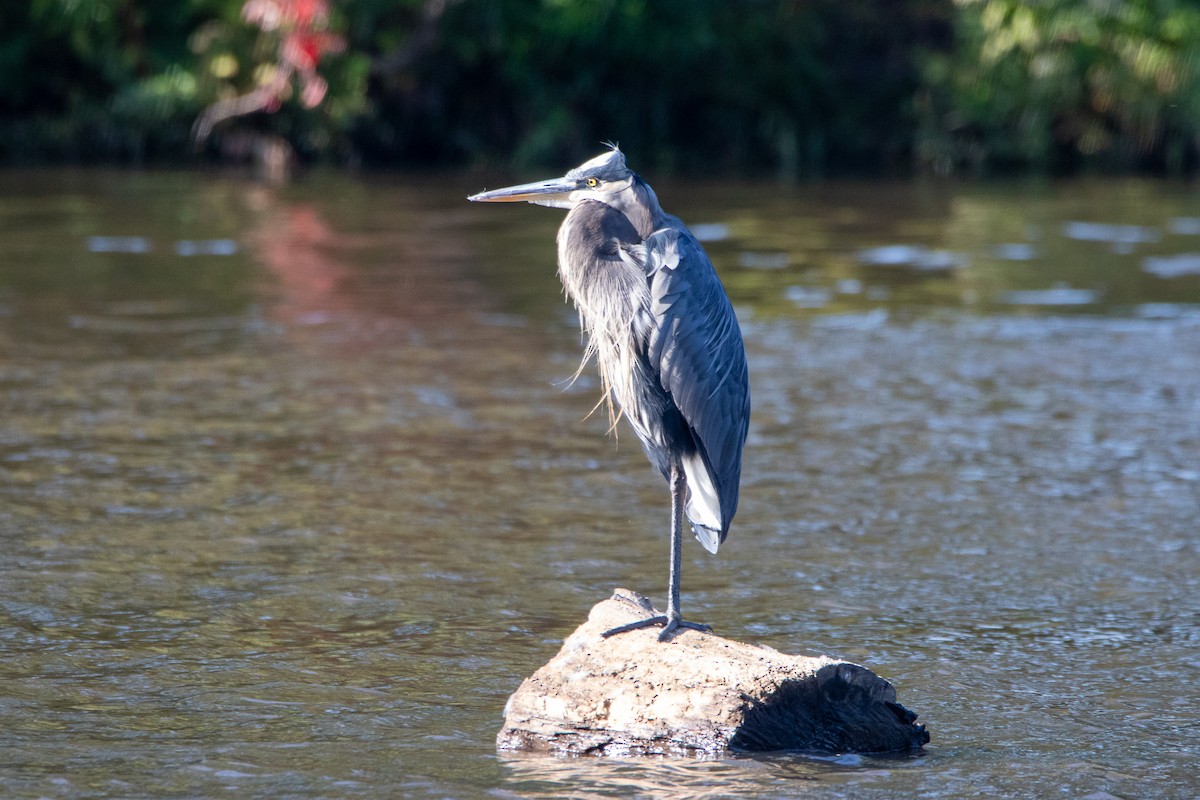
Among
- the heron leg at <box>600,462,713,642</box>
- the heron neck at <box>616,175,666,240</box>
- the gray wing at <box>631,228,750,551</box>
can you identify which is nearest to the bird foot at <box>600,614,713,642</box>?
the heron leg at <box>600,462,713,642</box>

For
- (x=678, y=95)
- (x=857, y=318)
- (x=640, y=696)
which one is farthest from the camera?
(x=678, y=95)

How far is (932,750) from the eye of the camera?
13.0 feet

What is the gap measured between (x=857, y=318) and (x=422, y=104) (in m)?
12.1

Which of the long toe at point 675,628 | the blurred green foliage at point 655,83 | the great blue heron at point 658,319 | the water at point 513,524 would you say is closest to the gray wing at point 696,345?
the great blue heron at point 658,319

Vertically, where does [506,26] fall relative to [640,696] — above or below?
above

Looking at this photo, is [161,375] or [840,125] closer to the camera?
[161,375]

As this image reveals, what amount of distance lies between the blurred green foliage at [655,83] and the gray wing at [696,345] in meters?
15.9

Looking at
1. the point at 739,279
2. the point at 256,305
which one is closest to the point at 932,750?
the point at 256,305

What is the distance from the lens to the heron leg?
13.4 feet

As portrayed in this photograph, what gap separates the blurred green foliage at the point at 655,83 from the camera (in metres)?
20.2

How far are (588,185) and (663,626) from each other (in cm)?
117

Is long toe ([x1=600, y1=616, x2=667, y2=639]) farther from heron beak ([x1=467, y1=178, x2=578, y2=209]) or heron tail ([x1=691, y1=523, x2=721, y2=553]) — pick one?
heron beak ([x1=467, y1=178, x2=578, y2=209])

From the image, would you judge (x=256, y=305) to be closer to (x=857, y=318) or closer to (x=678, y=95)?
(x=857, y=318)

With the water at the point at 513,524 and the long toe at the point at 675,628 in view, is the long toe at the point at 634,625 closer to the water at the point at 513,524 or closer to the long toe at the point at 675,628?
the long toe at the point at 675,628
